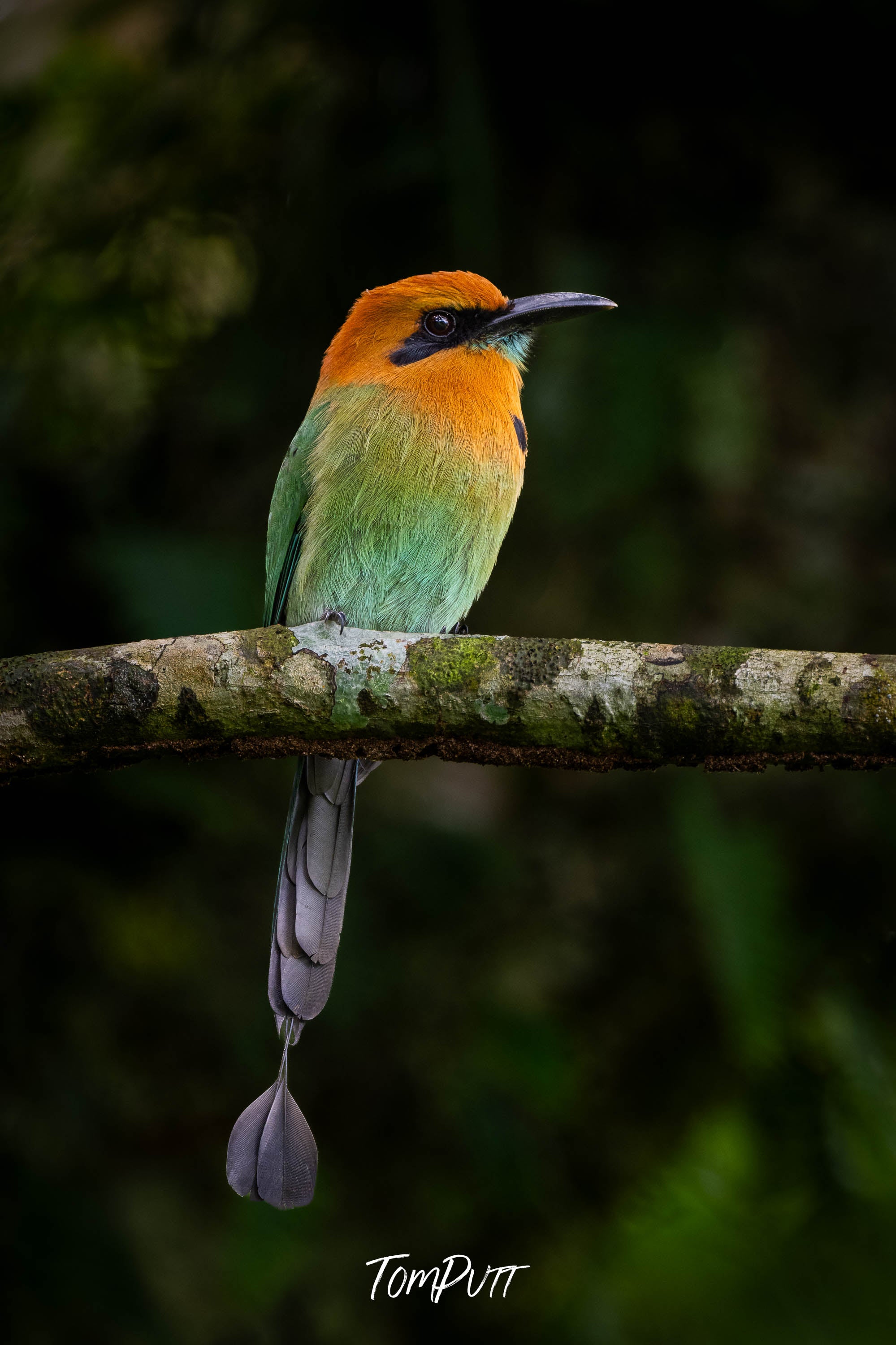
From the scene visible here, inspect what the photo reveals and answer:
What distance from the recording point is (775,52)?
4.05 meters

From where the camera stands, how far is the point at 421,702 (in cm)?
209

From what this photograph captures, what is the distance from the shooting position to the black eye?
10.6 feet

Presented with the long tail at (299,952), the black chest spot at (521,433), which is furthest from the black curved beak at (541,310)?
the long tail at (299,952)

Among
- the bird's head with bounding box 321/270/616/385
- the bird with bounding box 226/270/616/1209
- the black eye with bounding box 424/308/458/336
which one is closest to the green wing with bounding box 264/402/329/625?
the bird with bounding box 226/270/616/1209

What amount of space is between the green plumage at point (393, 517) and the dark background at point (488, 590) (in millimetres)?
553

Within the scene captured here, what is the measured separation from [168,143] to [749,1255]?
3770 millimetres

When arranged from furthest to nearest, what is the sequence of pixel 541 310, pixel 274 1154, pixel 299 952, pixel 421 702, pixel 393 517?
pixel 541 310 → pixel 393 517 → pixel 299 952 → pixel 274 1154 → pixel 421 702

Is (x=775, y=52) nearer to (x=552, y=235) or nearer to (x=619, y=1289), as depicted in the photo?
(x=552, y=235)

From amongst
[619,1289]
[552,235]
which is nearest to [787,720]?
[619,1289]

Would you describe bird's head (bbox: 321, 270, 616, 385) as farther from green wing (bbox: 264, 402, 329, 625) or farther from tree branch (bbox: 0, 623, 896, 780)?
tree branch (bbox: 0, 623, 896, 780)

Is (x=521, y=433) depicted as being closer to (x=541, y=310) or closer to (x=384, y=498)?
(x=541, y=310)

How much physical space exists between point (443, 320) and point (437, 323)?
20mm

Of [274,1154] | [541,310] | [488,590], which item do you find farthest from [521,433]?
[274,1154]

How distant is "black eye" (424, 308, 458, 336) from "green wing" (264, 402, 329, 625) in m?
0.34
